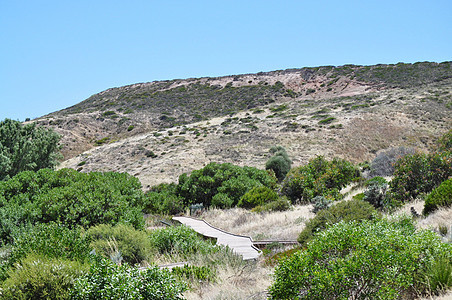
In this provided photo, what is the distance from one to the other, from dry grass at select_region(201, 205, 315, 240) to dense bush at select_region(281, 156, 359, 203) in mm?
2059

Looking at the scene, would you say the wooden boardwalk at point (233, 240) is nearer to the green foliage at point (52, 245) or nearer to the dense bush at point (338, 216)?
the dense bush at point (338, 216)

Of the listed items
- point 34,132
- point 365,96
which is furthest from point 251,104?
point 34,132

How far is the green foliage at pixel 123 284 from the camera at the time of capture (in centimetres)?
416

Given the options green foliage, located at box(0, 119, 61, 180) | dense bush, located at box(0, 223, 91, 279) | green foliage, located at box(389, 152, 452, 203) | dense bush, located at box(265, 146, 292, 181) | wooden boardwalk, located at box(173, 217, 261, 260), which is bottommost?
dense bush, located at box(265, 146, 292, 181)

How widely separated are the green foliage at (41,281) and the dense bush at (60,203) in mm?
4065

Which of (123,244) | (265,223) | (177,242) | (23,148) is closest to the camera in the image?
(123,244)

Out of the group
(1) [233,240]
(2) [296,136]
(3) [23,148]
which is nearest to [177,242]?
(1) [233,240]

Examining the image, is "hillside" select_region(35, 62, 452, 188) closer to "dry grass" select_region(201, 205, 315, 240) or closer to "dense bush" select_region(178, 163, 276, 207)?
"dense bush" select_region(178, 163, 276, 207)

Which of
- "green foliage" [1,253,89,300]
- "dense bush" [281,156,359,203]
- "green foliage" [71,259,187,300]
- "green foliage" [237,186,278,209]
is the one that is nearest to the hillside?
"dense bush" [281,156,359,203]

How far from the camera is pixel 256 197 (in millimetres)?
16328

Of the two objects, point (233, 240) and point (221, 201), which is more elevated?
point (233, 240)

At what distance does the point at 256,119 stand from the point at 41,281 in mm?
43256

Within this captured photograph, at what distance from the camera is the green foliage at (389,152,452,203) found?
1108 centimetres

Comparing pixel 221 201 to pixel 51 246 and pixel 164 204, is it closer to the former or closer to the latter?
pixel 164 204
